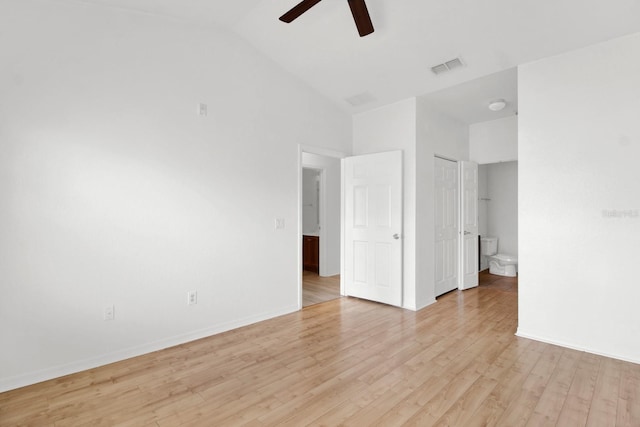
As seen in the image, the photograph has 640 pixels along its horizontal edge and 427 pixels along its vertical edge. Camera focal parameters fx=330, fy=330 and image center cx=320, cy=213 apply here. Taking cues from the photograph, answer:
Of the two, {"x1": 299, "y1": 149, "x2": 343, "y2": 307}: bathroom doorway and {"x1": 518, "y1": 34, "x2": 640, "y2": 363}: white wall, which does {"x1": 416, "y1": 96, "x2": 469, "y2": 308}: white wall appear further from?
{"x1": 299, "y1": 149, "x2": 343, "y2": 307}: bathroom doorway

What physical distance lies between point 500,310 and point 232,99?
13.2 feet

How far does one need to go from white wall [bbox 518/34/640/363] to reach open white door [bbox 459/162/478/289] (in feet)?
5.84

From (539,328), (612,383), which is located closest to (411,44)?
(539,328)

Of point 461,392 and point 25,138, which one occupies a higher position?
point 25,138

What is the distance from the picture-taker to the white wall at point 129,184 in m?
2.43

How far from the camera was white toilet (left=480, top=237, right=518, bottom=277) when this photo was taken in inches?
235

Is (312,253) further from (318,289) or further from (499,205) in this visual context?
(499,205)

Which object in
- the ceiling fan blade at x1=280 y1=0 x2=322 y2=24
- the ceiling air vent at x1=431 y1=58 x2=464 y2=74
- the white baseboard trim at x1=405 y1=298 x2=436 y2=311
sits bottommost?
the white baseboard trim at x1=405 y1=298 x2=436 y2=311

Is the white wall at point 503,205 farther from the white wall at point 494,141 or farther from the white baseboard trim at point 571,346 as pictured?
the white baseboard trim at point 571,346

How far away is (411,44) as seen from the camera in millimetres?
3279

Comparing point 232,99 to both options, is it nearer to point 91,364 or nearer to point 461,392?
point 91,364

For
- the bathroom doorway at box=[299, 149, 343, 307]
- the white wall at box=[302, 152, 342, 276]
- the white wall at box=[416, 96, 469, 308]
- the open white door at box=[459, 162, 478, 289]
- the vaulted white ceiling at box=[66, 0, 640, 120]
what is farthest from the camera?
the white wall at box=[302, 152, 342, 276]

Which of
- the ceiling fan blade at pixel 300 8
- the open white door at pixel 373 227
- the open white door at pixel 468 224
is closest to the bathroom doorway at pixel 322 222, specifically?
the open white door at pixel 373 227

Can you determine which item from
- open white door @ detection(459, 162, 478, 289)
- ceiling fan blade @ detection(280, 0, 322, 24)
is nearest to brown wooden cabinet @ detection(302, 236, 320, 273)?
open white door @ detection(459, 162, 478, 289)
